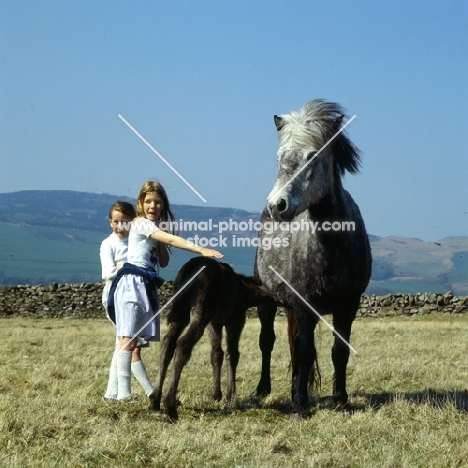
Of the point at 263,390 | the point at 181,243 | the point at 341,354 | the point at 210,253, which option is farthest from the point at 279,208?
the point at 263,390

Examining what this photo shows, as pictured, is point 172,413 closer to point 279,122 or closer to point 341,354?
point 341,354

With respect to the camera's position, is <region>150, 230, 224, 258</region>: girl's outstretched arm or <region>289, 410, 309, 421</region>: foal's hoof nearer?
<region>150, 230, 224, 258</region>: girl's outstretched arm

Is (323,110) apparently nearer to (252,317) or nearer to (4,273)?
(252,317)

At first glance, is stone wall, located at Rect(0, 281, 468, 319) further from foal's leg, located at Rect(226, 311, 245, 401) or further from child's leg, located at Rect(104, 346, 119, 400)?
child's leg, located at Rect(104, 346, 119, 400)

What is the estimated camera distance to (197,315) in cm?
667

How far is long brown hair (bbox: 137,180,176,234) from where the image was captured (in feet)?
23.3

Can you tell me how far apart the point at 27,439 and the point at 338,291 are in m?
3.10

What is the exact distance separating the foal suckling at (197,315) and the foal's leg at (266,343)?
32.0 inches

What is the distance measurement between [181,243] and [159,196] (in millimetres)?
759

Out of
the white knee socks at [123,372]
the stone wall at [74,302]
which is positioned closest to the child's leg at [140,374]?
the white knee socks at [123,372]

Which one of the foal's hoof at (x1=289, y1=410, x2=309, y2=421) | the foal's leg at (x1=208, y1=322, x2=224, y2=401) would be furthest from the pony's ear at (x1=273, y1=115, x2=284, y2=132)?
the foal's hoof at (x1=289, y1=410, x2=309, y2=421)

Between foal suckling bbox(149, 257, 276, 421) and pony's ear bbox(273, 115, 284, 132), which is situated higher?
pony's ear bbox(273, 115, 284, 132)

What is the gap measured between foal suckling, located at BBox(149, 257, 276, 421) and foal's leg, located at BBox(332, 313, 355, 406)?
1033 mm

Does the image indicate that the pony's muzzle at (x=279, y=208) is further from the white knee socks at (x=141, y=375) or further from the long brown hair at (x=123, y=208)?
the white knee socks at (x=141, y=375)
